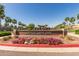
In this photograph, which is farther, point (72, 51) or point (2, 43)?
point (2, 43)

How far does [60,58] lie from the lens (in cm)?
866

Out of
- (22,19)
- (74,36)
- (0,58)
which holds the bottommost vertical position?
(0,58)

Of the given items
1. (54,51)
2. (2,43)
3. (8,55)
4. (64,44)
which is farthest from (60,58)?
(2,43)

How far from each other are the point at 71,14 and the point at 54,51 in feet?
5.37

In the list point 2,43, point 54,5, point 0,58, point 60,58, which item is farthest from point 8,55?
point 54,5

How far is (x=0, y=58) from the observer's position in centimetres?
880

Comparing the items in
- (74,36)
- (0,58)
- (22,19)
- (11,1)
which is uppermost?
(11,1)

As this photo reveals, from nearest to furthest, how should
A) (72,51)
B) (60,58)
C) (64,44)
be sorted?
(60,58)
(72,51)
(64,44)

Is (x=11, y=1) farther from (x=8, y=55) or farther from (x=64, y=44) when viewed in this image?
(x=64, y=44)

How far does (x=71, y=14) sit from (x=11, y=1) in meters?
2.42

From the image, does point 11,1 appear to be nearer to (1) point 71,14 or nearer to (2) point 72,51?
(1) point 71,14

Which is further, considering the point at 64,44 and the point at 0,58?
the point at 64,44

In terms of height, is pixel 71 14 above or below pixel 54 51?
above

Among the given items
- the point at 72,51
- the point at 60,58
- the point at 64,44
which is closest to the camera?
the point at 60,58
